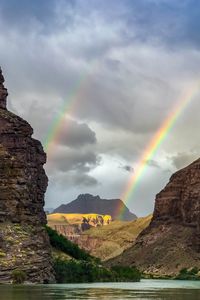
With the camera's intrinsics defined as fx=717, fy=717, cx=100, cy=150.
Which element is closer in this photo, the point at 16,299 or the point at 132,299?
the point at 16,299

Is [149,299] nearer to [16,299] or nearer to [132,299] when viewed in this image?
[132,299]

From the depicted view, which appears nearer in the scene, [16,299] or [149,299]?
[16,299]

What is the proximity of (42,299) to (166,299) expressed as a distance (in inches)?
932

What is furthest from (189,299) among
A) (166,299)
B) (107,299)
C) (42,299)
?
(42,299)

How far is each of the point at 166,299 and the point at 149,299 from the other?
3390mm

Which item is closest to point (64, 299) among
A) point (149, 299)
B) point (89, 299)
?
point (89, 299)

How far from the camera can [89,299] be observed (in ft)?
424

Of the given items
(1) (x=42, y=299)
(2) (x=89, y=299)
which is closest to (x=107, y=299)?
(2) (x=89, y=299)

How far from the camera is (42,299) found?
126 meters

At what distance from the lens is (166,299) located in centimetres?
13338

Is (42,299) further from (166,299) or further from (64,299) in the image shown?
(166,299)

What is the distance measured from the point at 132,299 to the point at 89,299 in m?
8.52

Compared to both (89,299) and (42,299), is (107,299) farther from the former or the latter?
(42,299)

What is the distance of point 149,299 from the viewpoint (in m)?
132
